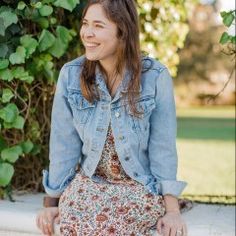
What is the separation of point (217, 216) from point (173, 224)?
1.59 feet

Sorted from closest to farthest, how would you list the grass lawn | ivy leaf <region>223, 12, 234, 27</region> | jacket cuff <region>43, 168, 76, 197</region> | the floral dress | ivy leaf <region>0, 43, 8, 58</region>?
the floral dress < jacket cuff <region>43, 168, 76, 197</region> < ivy leaf <region>223, 12, 234, 27</region> < ivy leaf <region>0, 43, 8, 58</region> < the grass lawn

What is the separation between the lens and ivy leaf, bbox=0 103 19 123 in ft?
8.40

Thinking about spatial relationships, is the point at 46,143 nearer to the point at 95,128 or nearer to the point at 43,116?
the point at 43,116

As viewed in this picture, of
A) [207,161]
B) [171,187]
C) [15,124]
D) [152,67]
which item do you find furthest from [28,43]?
[207,161]

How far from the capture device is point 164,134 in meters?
2.25

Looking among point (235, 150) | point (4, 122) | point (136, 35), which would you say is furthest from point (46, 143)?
point (235, 150)

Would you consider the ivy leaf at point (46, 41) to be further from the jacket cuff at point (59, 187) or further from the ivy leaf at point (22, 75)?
the jacket cuff at point (59, 187)

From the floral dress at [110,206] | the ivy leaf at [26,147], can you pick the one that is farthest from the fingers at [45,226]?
the ivy leaf at [26,147]

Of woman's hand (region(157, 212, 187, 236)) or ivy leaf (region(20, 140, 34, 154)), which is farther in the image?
ivy leaf (region(20, 140, 34, 154))

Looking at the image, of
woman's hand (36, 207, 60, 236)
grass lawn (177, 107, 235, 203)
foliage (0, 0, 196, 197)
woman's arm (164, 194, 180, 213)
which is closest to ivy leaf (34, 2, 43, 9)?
foliage (0, 0, 196, 197)

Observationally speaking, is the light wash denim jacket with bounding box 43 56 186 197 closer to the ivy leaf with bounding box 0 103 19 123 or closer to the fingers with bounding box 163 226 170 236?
the fingers with bounding box 163 226 170 236

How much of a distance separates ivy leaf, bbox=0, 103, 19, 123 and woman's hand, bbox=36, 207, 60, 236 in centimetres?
42

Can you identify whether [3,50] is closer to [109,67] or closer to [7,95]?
[7,95]

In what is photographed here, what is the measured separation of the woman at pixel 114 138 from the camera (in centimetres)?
217
